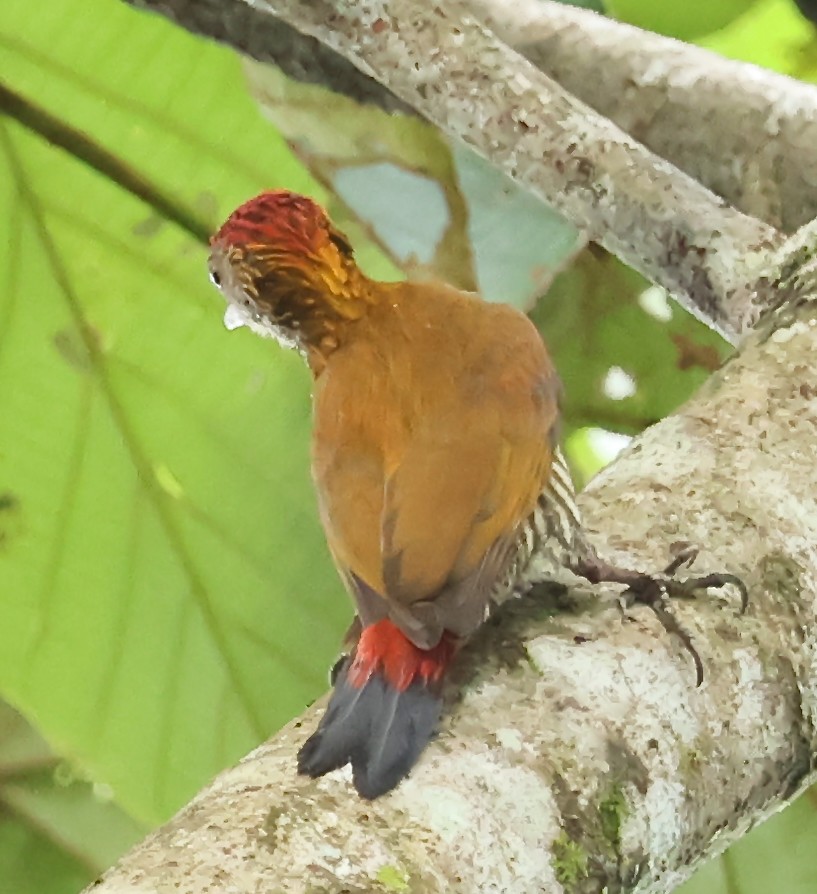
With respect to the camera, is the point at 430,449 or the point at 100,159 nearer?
the point at 430,449

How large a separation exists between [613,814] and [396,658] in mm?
130

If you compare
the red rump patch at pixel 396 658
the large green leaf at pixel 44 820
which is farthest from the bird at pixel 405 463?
the large green leaf at pixel 44 820

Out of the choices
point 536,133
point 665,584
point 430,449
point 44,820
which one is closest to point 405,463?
point 430,449

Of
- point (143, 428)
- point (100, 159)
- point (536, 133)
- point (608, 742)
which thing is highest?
point (536, 133)

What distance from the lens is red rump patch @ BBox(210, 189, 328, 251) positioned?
762 mm

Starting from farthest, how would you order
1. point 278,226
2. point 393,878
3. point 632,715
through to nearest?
point 278,226 < point 632,715 < point 393,878

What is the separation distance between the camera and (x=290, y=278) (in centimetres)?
77

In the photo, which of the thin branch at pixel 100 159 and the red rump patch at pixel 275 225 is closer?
the red rump patch at pixel 275 225

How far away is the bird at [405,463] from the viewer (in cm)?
57

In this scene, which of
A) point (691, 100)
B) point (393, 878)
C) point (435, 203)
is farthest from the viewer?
point (435, 203)

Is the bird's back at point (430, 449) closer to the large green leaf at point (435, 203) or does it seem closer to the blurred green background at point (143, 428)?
the blurred green background at point (143, 428)

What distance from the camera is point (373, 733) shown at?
51 cm

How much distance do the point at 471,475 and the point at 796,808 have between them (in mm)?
760

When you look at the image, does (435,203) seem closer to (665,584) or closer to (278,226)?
(278,226)
